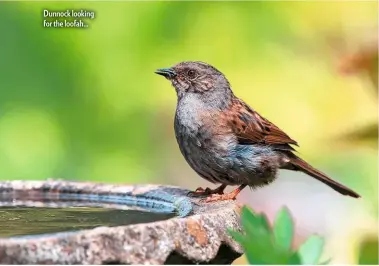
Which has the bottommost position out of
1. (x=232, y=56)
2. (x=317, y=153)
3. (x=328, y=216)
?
(x=328, y=216)

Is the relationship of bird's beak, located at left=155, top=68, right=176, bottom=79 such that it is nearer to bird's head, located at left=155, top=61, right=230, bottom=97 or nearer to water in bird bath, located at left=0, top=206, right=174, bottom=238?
bird's head, located at left=155, top=61, right=230, bottom=97

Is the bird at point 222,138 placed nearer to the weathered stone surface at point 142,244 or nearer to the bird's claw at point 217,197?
the bird's claw at point 217,197

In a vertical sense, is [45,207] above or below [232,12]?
below

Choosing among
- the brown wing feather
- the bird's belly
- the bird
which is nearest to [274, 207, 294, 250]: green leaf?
the bird

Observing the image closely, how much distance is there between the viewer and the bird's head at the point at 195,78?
4879 mm

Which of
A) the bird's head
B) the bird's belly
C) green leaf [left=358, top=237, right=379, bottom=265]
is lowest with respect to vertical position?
green leaf [left=358, top=237, right=379, bottom=265]

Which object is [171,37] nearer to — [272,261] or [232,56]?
[232,56]

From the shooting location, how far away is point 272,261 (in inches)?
38.9

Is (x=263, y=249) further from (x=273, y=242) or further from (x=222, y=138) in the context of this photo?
(x=222, y=138)

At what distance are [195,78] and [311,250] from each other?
385 centimetres

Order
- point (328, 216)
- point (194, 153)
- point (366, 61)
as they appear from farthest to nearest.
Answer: point (328, 216), point (194, 153), point (366, 61)

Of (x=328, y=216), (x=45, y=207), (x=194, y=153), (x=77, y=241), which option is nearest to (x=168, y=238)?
(x=77, y=241)

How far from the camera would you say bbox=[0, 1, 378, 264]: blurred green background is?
19.9ft

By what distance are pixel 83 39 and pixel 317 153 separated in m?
2.00
